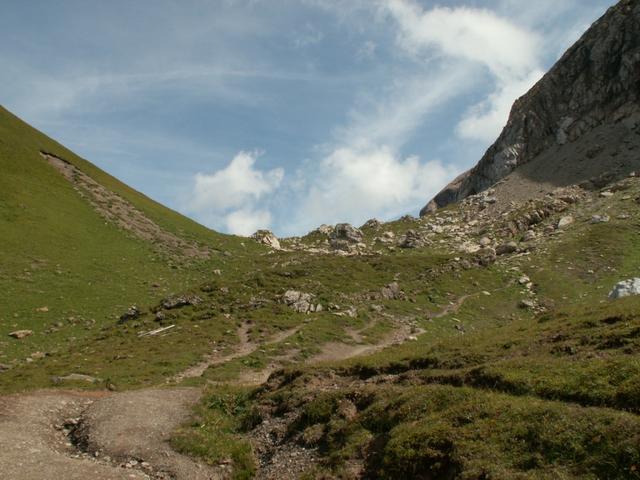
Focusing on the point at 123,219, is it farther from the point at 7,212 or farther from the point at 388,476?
the point at 388,476

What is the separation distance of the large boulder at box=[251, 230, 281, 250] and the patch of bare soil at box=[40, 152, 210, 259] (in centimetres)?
1775

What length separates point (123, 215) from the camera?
83.0m

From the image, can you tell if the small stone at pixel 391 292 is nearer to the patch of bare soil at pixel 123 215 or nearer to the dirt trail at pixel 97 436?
the patch of bare soil at pixel 123 215

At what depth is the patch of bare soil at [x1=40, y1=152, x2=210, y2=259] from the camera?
252 feet

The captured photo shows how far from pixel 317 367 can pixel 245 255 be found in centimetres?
5676

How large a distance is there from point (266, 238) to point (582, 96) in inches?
3361

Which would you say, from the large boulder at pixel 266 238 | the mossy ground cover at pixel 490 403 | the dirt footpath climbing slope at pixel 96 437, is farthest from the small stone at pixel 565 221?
the dirt footpath climbing slope at pixel 96 437

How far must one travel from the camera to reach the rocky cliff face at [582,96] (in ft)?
364

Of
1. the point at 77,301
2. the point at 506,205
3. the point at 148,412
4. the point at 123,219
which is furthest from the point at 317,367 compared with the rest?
the point at 506,205

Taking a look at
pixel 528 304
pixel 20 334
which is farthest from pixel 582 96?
pixel 20 334

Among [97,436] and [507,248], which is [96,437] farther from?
[507,248]

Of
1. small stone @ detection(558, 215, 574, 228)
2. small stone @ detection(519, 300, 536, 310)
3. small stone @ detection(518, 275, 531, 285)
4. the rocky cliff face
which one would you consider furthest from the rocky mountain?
small stone @ detection(518, 275, 531, 285)

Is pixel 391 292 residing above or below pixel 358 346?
above

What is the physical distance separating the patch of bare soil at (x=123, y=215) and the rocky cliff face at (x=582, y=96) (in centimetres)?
8733
